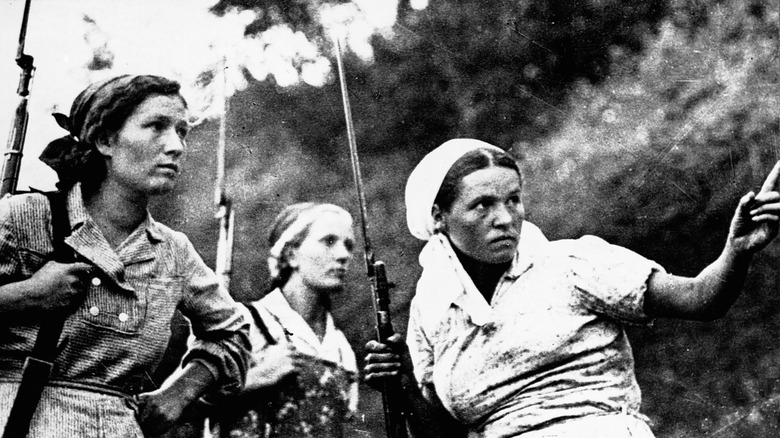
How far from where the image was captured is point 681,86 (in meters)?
4.20

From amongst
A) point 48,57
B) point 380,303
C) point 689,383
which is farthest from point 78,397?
point 689,383

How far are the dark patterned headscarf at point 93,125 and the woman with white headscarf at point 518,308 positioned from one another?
3.63 ft

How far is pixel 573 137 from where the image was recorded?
4.20 meters

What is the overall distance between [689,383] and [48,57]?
278 cm

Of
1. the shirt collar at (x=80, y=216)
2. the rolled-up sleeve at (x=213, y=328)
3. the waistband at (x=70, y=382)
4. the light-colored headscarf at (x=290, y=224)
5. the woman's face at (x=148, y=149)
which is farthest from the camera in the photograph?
the light-colored headscarf at (x=290, y=224)

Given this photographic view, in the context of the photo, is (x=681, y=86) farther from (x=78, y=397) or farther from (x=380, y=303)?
(x=78, y=397)

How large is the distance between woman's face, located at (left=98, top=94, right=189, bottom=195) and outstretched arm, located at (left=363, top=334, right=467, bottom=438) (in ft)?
3.21

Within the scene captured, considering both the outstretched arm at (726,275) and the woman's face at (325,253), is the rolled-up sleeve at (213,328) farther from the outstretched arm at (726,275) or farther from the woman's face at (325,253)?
the outstretched arm at (726,275)

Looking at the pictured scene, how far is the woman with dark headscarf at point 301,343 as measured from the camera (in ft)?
12.8

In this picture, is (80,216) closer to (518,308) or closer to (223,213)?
→ (223,213)

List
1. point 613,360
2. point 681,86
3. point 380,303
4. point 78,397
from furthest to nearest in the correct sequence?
point 681,86, point 380,303, point 613,360, point 78,397

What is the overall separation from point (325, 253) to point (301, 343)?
0.37 m

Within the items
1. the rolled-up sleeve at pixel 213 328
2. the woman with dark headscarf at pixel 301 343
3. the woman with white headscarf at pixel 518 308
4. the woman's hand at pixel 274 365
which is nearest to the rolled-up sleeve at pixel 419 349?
the woman with white headscarf at pixel 518 308

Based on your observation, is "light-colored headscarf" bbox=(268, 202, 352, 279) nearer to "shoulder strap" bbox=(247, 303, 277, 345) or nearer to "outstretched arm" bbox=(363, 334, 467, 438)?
"shoulder strap" bbox=(247, 303, 277, 345)
